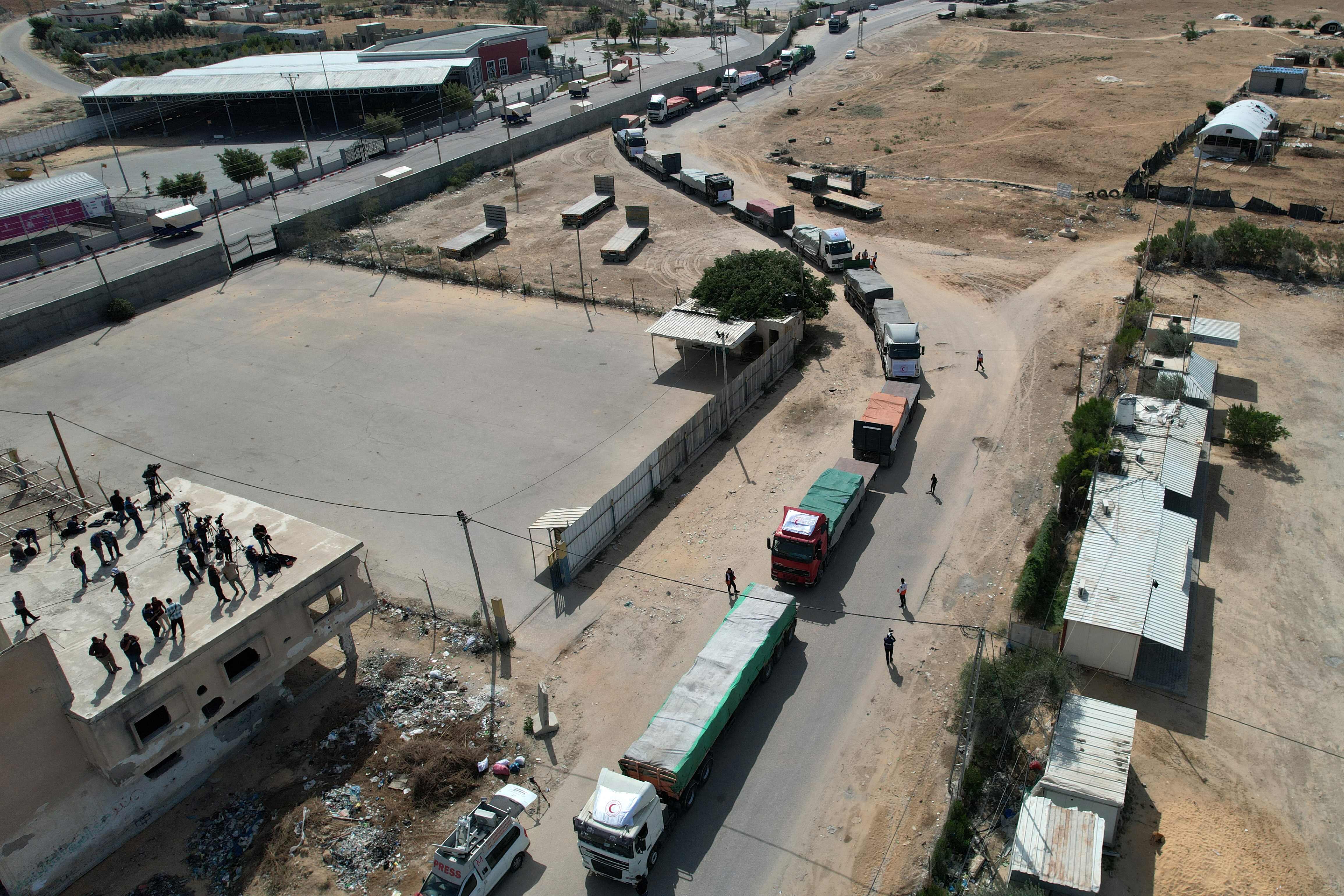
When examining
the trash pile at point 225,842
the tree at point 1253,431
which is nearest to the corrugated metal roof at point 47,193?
the trash pile at point 225,842

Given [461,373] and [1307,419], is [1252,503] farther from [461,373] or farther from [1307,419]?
[461,373]

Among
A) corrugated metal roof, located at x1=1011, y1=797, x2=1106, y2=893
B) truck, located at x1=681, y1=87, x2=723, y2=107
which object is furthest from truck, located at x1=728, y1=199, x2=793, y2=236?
corrugated metal roof, located at x1=1011, y1=797, x2=1106, y2=893

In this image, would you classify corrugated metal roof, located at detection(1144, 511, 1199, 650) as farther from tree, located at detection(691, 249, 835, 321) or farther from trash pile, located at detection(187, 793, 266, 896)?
trash pile, located at detection(187, 793, 266, 896)

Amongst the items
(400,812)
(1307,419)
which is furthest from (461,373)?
(1307,419)

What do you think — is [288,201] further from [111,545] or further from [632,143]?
[111,545]

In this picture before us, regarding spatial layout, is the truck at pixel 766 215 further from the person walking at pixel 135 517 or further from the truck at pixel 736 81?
the person walking at pixel 135 517

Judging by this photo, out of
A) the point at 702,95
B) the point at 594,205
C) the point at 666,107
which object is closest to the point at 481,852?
the point at 594,205
